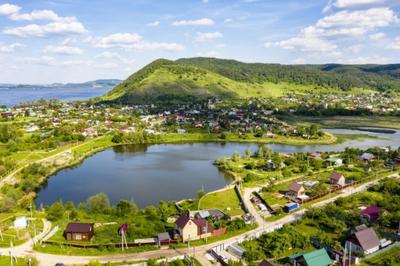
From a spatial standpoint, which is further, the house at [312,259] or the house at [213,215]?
the house at [213,215]

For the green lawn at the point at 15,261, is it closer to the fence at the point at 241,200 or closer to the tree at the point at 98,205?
the tree at the point at 98,205

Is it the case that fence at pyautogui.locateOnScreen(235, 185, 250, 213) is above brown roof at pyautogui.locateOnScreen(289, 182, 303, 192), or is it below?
below

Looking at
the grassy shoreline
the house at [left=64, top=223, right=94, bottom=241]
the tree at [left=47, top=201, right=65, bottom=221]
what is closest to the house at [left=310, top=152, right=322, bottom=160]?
the grassy shoreline

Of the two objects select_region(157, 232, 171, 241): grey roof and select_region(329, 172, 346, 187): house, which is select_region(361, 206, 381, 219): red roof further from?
select_region(157, 232, 171, 241): grey roof

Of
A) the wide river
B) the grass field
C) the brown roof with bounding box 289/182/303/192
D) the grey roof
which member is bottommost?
the wide river

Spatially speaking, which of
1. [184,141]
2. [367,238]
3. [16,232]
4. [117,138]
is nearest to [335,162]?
[367,238]

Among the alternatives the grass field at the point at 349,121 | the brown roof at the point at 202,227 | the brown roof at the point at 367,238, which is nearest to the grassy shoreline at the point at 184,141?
the grass field at the point at 349,121
